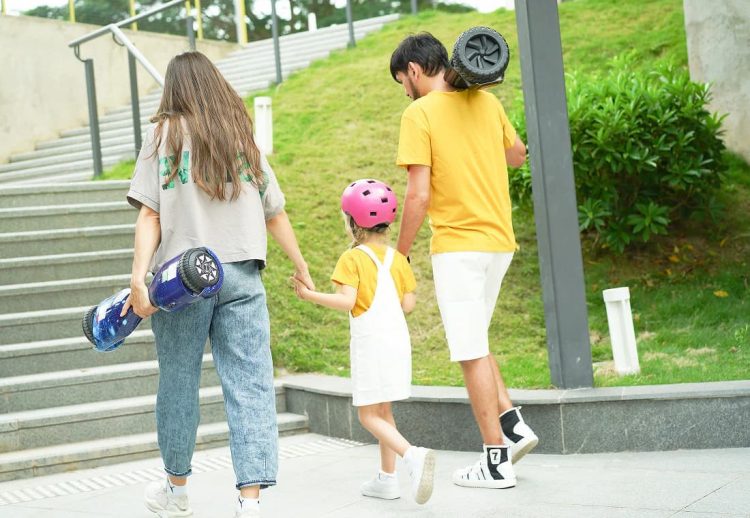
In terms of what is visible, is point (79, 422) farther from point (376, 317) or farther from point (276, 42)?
point (276, 42)

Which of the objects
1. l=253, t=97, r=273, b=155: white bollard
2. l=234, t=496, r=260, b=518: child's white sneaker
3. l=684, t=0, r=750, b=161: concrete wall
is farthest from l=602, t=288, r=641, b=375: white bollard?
l=253, t=97, r=273, b=155: white bollard

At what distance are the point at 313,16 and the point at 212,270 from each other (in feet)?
42.2

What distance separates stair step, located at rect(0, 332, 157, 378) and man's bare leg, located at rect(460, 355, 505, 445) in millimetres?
2634

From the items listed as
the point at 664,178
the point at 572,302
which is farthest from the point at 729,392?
the point at 664,178

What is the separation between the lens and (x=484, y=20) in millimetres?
13242

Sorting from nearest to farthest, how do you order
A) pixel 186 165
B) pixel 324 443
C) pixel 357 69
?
pixel 186 165 → pixel 324 443 → pixel 357 69

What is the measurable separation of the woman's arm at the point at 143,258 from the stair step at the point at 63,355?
A: 247 centimetres

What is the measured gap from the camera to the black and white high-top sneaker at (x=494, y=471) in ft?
12.7

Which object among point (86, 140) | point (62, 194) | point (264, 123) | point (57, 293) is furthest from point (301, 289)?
point (86, 140)

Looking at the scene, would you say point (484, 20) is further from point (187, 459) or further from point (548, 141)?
point (187, 459)

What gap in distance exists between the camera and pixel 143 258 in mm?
3371

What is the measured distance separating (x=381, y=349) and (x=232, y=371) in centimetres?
65

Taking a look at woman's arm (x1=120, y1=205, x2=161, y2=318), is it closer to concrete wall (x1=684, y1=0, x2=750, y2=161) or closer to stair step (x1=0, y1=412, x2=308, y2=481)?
stair step (x1=0, y1=412, x2=308, y2=481)

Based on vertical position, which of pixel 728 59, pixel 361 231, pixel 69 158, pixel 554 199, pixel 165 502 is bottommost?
pixel 165 502
